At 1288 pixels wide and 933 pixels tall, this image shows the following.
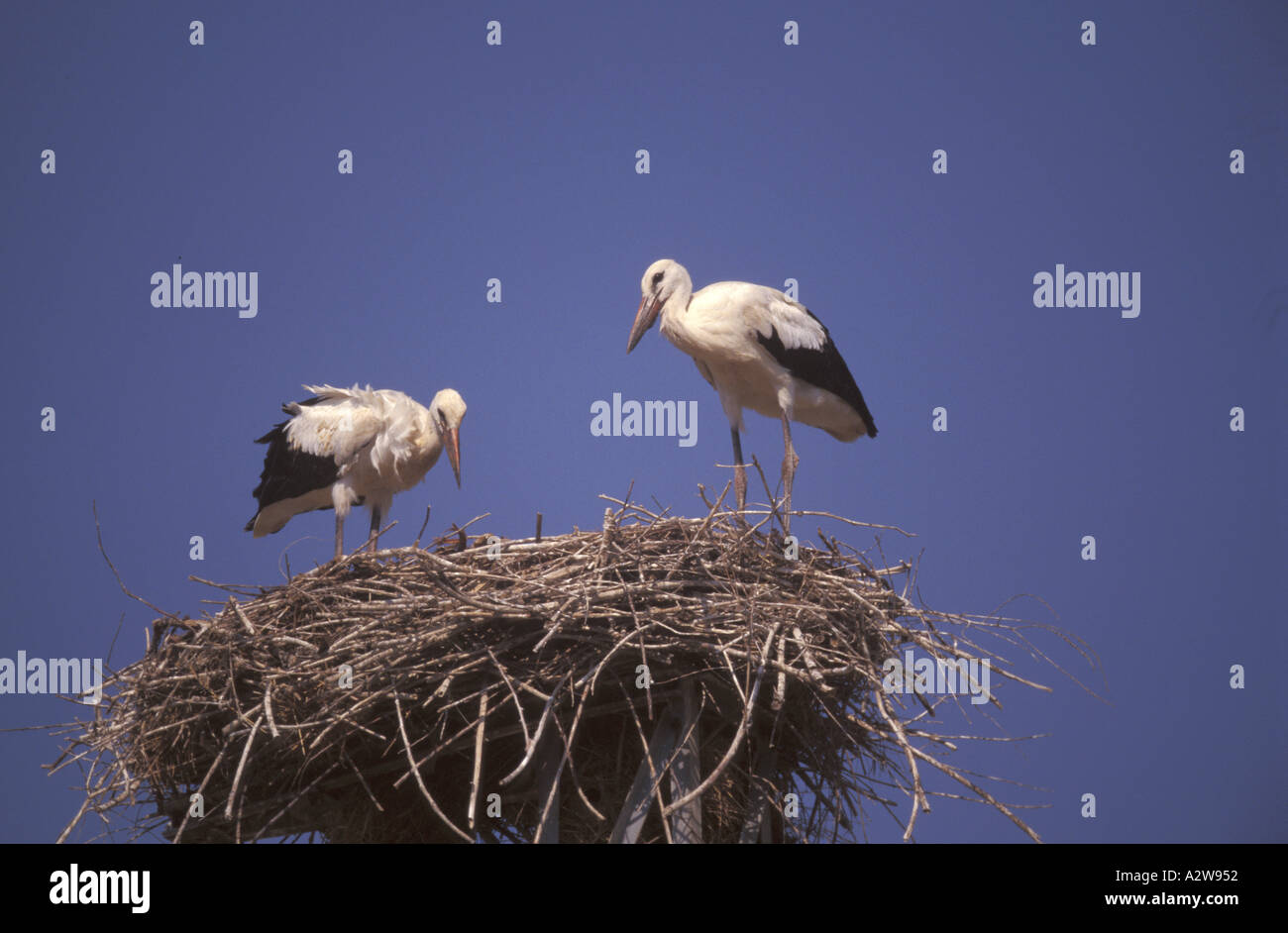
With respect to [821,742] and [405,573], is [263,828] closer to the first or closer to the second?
[405,573]

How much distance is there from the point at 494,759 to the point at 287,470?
227 cm

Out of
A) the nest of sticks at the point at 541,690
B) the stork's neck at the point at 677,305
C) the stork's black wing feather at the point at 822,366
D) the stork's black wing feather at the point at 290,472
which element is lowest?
the nest of sticks at the point at 541,690

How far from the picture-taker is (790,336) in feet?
22.0

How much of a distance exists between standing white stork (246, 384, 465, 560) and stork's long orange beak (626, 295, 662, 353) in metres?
1.02

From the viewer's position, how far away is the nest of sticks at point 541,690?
4.57 metres

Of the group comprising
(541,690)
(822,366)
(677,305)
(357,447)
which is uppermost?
(677,305)

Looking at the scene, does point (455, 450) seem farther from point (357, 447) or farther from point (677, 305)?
point (677, 305)

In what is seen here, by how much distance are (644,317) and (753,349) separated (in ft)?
2.13

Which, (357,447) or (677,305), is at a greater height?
(677,305)

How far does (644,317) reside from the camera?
6852mm

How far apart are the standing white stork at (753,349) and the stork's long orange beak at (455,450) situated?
1098 millimetres

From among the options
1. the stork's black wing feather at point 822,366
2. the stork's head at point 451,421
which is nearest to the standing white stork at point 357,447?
the stork's head at point 451,421

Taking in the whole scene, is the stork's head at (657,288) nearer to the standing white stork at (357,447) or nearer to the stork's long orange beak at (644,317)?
the stork's long orange beak at (644,317)

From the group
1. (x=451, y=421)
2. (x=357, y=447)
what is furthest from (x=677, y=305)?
(x=357, y=447)
